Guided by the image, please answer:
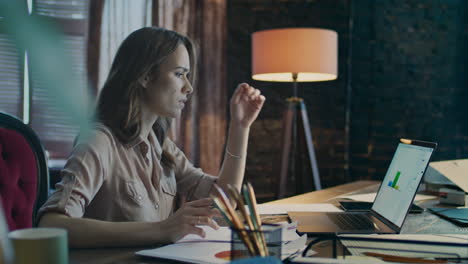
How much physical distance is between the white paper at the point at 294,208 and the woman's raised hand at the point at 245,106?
268mm

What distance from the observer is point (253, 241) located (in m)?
0.70

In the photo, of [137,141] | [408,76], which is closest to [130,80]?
[137,141]

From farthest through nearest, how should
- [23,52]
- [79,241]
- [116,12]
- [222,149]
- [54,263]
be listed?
1. [222,149]
2. [116,12]
3. [23,52]
4. [79,241]
5. [54,263]

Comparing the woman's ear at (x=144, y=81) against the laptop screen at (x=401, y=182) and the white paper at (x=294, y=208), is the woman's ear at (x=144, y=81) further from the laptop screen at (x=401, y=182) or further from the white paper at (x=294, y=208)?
the laptop screen at (x=401, y=182)

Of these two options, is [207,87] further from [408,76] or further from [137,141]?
[137,141]

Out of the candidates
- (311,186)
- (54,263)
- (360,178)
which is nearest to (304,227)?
(54,263)

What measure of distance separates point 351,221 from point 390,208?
0.10 m

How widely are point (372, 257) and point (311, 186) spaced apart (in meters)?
2.45

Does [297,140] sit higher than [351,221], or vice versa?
[351,221]

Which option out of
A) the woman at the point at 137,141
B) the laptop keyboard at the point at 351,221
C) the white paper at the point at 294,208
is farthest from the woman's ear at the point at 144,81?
the laptop keyboard at the point at 351,221

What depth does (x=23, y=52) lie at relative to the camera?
2.82m

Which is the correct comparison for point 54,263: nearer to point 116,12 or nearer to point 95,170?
point 95,170

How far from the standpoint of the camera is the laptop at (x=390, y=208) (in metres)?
1.08

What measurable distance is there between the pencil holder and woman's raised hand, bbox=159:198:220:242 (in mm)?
277
